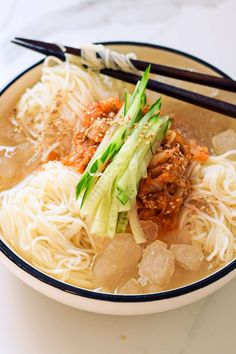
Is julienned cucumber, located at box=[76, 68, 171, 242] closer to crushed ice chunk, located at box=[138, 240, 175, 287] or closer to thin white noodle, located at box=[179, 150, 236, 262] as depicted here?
crushed ice chunk, located at box=[138, 240, 175, 287]

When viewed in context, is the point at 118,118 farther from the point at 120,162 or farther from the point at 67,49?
the point at 67,49

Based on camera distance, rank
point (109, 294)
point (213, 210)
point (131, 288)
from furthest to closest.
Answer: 1. point (213, 210)
2. point (131, 288)
3. point (109, 294)

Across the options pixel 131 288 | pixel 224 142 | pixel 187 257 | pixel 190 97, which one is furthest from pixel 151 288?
pixel 190 97

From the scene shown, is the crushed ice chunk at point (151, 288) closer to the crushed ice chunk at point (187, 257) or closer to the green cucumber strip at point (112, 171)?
the crushed ice chunk at point (187, 257)

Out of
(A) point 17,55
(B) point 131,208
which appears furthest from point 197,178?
(A) point 17,55

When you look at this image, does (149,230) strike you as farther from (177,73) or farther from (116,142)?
(177,73)

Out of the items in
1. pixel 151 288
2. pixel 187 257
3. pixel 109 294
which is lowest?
pixel 109 294

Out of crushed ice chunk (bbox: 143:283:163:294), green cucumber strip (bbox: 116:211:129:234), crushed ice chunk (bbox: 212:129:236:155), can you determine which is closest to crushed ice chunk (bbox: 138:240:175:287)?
crushed ice chunk (bbox: 143:283:163:294)
